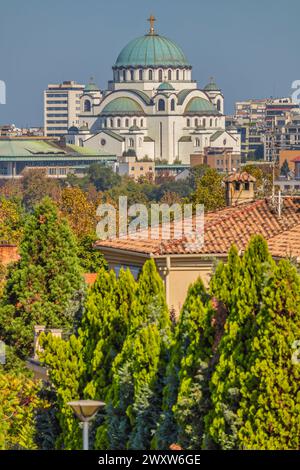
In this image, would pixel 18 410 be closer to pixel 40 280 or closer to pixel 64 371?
pixel 64 371

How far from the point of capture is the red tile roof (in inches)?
955

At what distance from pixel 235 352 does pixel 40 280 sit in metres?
13.3

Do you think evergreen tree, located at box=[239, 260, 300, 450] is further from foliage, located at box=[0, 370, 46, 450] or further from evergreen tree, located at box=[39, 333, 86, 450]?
foliage, located at box=[0, 370, 46, 450]

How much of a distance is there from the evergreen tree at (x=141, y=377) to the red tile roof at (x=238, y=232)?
14.3ft

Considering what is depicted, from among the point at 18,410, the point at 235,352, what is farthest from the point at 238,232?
the point at 235,352

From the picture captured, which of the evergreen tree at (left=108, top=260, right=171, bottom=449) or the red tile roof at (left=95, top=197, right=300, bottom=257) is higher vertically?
the red tile roof at (left=95, top=197, right=300, bottom=257)

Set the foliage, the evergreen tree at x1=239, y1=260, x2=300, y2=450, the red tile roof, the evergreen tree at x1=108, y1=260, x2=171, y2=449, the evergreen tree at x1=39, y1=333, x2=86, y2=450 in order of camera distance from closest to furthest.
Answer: the evergreen tree at x1=239, y1=260, x2=300, y2=450 < the evergreen tree at x1=108, y1=260, x2=171, y2=449 < the evergreen tree at x1=39, y1=333, x2=86, y2=450 < the foliage < the red tile roof

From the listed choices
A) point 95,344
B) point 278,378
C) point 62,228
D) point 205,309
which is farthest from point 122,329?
point 62,228

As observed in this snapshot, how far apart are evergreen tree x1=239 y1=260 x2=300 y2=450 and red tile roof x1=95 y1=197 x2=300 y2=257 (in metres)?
6.70

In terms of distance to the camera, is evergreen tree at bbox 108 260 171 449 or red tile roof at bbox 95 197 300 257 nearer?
evergreen tree at bbox 108 260 171 449

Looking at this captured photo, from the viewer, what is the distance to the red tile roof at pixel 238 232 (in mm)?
24266

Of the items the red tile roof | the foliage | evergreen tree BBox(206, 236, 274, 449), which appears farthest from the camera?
the red tile roof

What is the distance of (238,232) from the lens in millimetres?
25156

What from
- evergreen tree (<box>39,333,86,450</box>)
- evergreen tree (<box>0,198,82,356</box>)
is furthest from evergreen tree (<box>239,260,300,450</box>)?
evergreen tree (<box>0,198,82,356</box>)
